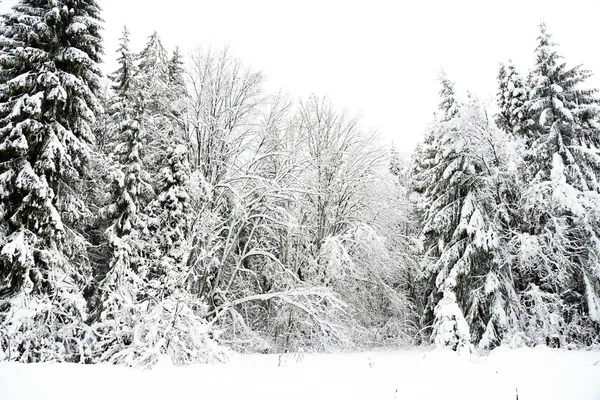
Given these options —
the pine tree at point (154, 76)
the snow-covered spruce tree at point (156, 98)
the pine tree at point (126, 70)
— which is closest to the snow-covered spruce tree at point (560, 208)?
the snow-covered spruce tree at point (156, 98)

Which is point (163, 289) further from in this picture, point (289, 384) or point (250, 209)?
point (250, 209)

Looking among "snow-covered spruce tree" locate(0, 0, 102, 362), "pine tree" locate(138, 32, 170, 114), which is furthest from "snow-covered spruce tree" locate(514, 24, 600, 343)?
"snow-covered spruce tree" locate(0, 0, 102, 362)

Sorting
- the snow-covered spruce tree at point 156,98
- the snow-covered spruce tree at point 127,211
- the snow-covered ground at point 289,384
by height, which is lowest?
the snow-covered ground at point 289,384

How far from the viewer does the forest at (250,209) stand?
11.2 m

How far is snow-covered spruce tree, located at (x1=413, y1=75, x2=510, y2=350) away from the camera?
15641mm

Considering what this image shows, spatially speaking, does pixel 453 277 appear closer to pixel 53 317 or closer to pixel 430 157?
pixel 430 157

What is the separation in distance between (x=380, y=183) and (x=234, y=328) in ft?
37.0

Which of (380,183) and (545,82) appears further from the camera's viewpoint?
(380,183)

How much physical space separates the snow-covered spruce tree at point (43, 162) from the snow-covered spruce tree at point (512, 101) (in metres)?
18.5

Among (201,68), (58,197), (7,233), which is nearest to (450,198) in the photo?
(201,68)

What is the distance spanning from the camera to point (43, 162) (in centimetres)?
1155

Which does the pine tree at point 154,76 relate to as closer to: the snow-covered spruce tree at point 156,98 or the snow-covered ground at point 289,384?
the snow-covered spruce tree at point 156,98

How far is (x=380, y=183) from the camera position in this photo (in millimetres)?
21797

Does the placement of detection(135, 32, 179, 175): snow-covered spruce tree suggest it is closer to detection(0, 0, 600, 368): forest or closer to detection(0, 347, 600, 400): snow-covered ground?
detection(0, 0, 600, 368): forest
